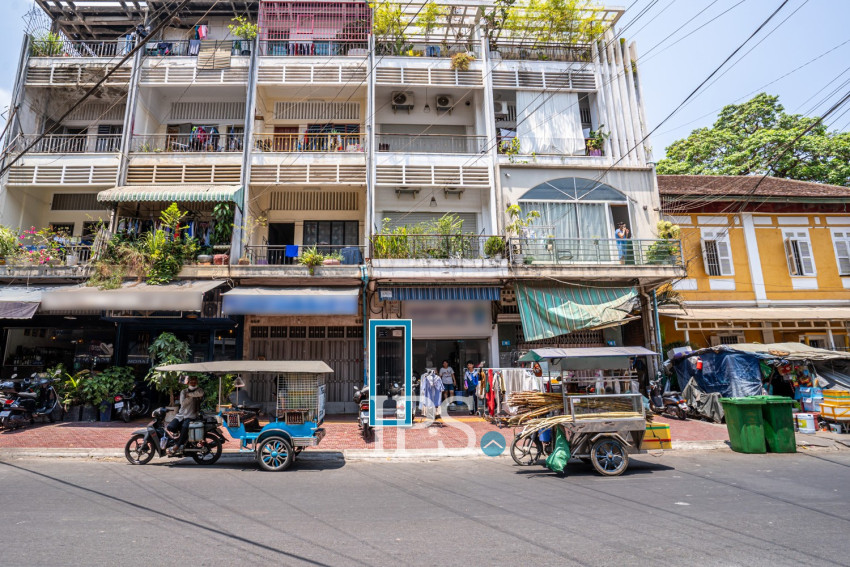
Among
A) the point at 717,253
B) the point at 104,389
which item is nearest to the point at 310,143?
the point at 104,389

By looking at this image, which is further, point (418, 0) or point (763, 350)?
point (418, 0)

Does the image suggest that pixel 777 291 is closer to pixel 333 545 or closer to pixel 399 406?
pixel 399 406

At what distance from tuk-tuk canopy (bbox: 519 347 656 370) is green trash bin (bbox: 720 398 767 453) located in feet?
10.4

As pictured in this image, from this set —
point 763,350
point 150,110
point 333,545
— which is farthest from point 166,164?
point 763,350

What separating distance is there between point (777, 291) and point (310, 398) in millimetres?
19054

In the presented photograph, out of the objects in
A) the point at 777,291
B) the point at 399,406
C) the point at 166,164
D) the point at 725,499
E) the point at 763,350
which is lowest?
the point at 725,499

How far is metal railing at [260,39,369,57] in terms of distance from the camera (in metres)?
16.5

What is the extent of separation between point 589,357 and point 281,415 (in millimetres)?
6346

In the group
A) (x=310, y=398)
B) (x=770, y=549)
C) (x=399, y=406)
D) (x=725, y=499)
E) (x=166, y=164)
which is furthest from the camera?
(x=166, y=164)

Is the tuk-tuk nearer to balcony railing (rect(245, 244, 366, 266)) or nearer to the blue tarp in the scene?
balcony railing (rect(245, 244, 366, 266))

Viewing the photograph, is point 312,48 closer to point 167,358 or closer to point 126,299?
point 126,299

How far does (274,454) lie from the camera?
846 cm

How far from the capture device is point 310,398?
8781 mm

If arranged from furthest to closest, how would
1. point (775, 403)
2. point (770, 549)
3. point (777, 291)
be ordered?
point (777, 291) < point (775, 403) < point (770, 549)
